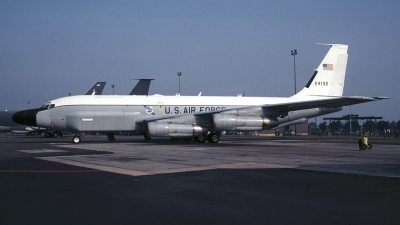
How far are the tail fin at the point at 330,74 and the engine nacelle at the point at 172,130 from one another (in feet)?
39.7

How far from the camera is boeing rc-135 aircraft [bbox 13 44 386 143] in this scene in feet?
90.2

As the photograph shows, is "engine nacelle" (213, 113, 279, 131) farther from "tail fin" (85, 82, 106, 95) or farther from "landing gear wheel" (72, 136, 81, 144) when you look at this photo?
"tail fin" (85, 82, 106, 95)

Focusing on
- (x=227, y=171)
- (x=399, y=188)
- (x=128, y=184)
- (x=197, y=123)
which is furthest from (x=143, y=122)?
(x=399, y=188)

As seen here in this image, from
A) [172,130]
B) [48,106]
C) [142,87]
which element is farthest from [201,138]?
[142,87]

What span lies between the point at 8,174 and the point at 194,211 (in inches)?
271

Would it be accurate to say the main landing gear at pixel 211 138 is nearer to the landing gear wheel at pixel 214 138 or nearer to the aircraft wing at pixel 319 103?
the landing gear wheel at pixel 214 138

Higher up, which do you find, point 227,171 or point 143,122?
point 143,122

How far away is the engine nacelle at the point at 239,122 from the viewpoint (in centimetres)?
2755

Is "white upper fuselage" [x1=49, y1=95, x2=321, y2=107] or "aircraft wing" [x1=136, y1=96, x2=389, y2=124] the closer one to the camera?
"aircraft wing" [x1=136, y1=96, x2=389, y2=124]

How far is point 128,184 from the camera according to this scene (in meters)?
9.27

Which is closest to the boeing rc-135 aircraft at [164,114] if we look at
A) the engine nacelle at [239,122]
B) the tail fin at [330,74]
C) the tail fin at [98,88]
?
the engine nacelle at [239,122]

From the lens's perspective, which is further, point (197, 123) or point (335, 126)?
point (335, 126)

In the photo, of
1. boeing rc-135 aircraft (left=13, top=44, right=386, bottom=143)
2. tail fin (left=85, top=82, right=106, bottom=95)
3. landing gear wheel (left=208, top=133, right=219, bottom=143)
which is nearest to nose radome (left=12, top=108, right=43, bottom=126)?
boeing rc-135 aircraft (left=13, top=44, right=386, bottom=143)

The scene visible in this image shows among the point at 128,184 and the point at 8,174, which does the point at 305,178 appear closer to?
the point at 128,184
